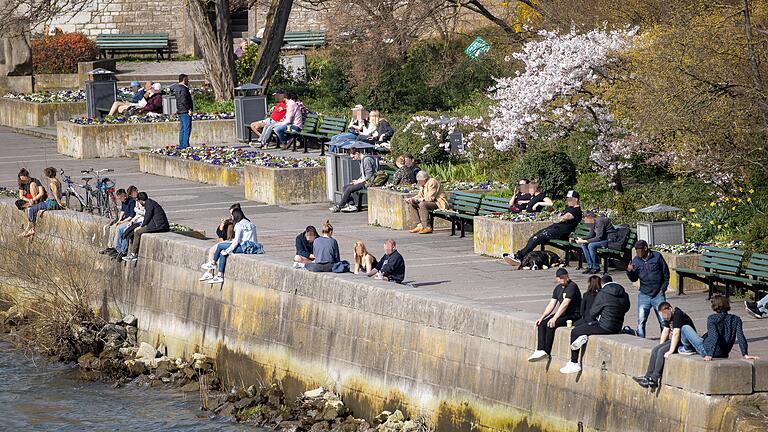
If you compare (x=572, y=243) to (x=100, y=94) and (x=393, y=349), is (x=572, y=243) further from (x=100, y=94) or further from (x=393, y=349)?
(x=100, y=94)

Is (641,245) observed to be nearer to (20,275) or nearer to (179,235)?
(179,235)

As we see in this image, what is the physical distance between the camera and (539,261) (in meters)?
21.6

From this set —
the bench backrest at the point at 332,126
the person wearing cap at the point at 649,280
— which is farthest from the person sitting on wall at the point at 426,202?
the bench backrest at the point at 332,126

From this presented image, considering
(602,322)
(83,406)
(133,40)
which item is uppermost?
(133,40)

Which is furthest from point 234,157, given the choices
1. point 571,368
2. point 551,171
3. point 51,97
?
point 571,368

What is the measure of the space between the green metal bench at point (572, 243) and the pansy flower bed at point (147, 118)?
16.4 metres

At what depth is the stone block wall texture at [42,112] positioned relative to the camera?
4091 centimetres

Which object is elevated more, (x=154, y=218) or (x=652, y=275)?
(x=154, y=218)

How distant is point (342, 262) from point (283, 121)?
43.9ft

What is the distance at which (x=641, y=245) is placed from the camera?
1778 centimetres

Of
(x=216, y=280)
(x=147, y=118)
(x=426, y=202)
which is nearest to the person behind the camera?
(x=216, y=280)

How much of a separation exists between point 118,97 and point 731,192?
68.3ft

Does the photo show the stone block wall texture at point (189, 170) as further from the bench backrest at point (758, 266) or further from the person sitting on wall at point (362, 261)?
the bench backrest at point (758, 266)

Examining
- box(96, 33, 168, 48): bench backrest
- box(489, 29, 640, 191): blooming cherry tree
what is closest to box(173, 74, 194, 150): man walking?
box(489, 29, 640, 191): blooming cherry tree
